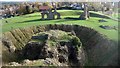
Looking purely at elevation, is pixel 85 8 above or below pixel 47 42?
above

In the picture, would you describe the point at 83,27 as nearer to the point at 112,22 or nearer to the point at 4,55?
the point at 112,22

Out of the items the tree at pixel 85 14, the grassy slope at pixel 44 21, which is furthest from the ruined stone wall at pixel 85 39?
the tree at pixel 85 14

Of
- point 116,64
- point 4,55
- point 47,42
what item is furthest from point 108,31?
point 4,55

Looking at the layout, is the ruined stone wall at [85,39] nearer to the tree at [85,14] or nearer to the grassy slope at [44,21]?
the grassy slope at [44,21]

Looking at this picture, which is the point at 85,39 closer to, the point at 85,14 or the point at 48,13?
the point at 85,14

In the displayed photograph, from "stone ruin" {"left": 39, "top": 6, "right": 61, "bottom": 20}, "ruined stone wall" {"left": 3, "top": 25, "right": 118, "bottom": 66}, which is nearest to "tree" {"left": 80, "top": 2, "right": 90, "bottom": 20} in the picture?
"ruined stone wall" {"left": 3, "top": 25, "right": 118, "bottom": 66}

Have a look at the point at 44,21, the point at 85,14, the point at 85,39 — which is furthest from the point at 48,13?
the point at 85,39

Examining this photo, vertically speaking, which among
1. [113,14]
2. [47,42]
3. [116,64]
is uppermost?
[113,14]

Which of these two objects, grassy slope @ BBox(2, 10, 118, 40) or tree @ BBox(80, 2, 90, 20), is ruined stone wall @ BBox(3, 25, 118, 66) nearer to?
grassy slope @ BBox(2, 10, 118, 40)
